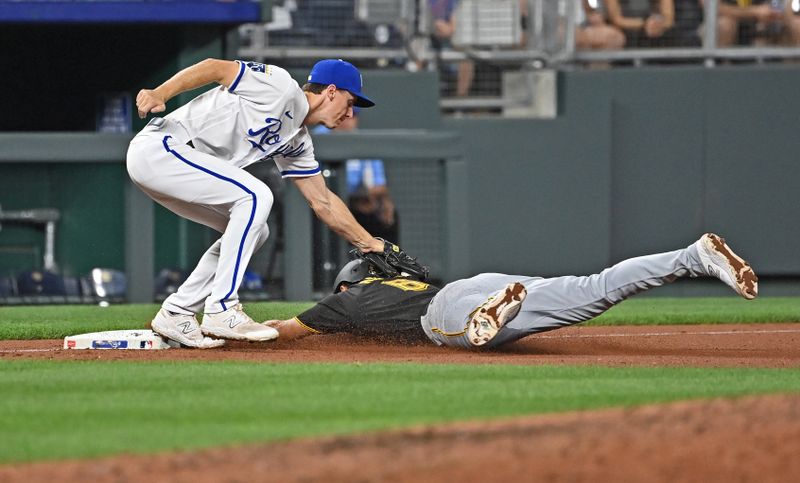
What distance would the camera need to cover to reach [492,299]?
6.39 m

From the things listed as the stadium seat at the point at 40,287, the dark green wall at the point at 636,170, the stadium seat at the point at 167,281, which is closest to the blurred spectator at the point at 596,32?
the dark green wall at the point at 636,170

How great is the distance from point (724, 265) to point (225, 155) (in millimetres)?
2577

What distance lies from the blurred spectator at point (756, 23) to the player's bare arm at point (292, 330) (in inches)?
318

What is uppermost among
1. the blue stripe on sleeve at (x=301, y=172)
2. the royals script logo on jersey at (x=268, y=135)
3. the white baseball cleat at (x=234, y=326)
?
the royals script logo on jersey at (x=268, y=135)

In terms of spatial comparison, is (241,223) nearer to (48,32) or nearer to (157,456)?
(157,456)

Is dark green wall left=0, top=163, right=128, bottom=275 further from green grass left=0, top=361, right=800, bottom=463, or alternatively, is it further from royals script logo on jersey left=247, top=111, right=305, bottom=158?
green grass left=0, top=361, right=800, bottom=463

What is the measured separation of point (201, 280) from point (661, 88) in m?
7.84

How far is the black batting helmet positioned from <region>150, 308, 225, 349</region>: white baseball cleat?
70 centimetres

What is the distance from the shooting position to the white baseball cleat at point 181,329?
6.96 metres

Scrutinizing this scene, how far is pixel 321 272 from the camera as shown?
463 inches

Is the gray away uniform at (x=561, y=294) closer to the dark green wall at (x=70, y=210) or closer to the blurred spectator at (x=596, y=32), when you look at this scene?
the dark green wall at (x=70, y=210)

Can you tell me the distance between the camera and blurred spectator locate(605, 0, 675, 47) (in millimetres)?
13734

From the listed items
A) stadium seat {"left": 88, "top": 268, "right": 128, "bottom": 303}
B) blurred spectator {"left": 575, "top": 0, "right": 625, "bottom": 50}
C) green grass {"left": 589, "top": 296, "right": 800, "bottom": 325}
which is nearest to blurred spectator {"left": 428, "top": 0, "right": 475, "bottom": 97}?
blurred spectator {"left": 575, "top": 0, "right": 625, "bottom": 50}

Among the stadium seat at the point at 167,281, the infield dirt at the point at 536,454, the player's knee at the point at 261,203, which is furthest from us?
the stadium seat at the point at 167,281
